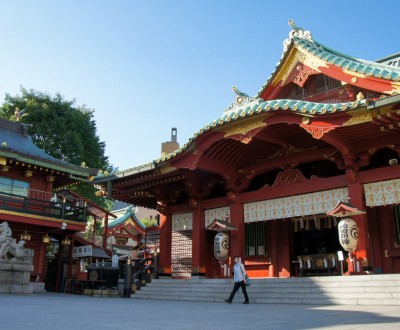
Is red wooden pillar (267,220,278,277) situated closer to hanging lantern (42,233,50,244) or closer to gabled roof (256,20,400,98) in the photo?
gabled roof (256,20,400,98)

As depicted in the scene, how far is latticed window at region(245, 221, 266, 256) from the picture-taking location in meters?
17.1

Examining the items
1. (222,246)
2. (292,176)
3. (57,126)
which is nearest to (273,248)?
(222,246)

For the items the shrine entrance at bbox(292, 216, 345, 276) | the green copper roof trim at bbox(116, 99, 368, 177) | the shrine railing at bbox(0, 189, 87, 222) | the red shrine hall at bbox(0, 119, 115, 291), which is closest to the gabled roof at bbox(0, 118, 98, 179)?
the red shrine hall at bbox(0, 119, 115, 291)

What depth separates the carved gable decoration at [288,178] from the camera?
14.8 meters

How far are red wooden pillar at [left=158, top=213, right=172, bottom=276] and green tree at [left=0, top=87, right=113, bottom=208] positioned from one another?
A: 16407mm

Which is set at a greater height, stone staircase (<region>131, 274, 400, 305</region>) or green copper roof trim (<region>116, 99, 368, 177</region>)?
green copper roof trim (<region>116, 99, 368, 177</region>)

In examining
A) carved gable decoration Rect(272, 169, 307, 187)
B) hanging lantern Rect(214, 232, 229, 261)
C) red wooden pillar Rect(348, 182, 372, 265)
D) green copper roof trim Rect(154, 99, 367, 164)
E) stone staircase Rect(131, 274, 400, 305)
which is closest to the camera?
stone staircase Rect(131, 274, 400, 305)

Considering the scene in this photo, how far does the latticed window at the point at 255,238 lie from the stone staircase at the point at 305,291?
9.72 ft

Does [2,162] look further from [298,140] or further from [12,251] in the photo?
[298,140]

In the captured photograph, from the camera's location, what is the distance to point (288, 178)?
596 inches

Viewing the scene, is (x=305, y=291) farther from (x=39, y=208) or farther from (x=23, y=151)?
(x=23, y=151)

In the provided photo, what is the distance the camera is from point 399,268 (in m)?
13.1

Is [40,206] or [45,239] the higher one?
[40,206]

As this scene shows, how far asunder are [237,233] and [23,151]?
14977 millimetres
